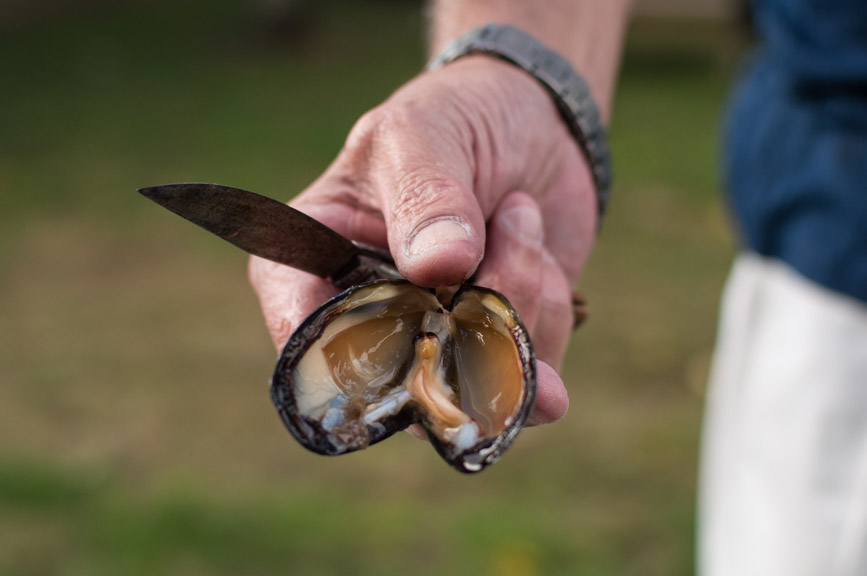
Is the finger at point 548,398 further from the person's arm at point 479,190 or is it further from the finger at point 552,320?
the finger at point 552,320

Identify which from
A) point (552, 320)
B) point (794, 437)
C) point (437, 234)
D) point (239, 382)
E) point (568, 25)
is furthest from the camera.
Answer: point (239, 382)

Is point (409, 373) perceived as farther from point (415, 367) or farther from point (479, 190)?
point (479, 190)

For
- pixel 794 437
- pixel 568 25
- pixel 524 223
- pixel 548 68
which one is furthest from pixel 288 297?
pixel 794 437

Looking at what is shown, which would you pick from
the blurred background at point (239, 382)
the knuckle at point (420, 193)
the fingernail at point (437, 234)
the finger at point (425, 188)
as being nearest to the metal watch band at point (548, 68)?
the finger at point (425, 188)

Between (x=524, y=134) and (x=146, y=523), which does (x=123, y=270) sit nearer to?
(x=146, y=523)

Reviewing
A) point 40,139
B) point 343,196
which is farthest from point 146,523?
point 40,139

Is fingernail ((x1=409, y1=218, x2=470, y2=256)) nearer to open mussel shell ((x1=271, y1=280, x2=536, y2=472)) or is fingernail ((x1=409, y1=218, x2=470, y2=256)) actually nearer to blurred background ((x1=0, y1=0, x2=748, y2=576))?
open mussel shell ((x1=271, y1=280, x2=536, y2=472))
